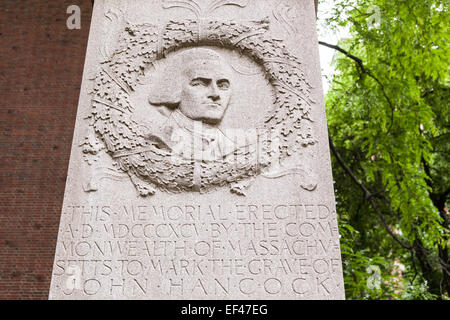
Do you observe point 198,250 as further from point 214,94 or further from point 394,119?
point 394,119

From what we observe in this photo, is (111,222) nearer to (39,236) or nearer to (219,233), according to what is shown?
(219,233)

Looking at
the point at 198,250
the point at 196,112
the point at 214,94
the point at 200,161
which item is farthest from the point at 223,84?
the point at 198,250

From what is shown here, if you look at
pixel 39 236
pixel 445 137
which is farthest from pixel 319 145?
pixel 445 137

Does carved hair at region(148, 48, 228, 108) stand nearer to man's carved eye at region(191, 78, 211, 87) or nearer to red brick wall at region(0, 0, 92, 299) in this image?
man's carved eye at region(191, 78, 211, 87)

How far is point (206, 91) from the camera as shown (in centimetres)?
440

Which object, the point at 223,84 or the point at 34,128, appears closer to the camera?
the point at 223,84

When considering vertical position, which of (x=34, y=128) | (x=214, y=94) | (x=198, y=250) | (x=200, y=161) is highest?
(x=34, y=128)

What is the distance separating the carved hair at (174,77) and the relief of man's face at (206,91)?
0.04m

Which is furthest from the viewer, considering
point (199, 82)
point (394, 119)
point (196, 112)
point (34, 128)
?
point (34, 128)

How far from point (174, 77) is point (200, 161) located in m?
1.01

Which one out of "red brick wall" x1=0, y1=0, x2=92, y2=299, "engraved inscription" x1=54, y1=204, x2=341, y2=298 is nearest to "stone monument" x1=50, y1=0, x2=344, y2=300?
→ "engraved inscription" x1=54, y1=204, x2=341, y2=298

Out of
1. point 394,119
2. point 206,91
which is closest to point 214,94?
point 206,91

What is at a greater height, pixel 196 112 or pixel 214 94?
pixel 214 94

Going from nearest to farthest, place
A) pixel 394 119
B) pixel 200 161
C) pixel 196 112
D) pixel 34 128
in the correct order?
pixel 200 161 → pixel 196 112 → pixel 394 119 → pixel 34 128
